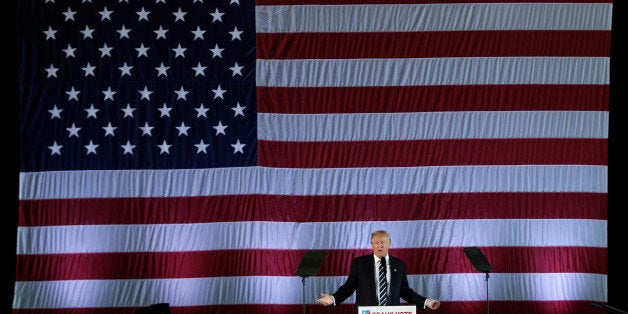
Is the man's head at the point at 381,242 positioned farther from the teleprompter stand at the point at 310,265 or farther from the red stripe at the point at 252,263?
the red stripe at the point at 252,263

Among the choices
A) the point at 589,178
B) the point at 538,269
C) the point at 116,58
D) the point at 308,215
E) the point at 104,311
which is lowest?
the point at 104,311

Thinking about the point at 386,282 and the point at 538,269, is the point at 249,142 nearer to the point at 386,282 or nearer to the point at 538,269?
the point at 386,282

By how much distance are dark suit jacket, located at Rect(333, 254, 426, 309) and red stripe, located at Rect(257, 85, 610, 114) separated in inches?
85.6

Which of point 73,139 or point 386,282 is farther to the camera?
point 73,139

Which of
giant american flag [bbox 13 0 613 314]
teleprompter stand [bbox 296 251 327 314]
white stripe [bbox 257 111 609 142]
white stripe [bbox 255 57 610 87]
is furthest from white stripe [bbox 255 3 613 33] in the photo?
teleprompter stand [bbox 296 251 327 314]

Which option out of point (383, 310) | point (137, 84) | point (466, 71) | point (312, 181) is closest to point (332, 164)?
point (312, 181)

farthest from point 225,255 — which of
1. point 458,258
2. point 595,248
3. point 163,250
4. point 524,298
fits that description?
point 595,248

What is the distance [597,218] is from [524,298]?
1183 mm

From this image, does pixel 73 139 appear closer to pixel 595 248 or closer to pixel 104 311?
pixel 104 311

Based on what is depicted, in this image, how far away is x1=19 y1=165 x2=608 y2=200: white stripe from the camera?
6.84m

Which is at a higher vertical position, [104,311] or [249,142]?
[249,142]

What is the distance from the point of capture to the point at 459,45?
6887mm

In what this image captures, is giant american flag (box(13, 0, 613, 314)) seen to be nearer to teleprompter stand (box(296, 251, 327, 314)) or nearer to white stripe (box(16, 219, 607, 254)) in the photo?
white stripe (box(16, 219, 607, 254))

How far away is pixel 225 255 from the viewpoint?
22.5ft
